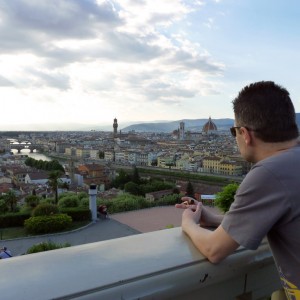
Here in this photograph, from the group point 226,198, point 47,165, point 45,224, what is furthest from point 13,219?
point 47,165

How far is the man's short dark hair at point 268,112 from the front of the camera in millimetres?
921

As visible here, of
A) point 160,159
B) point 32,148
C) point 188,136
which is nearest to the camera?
point 160,159

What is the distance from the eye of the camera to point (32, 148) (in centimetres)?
9444

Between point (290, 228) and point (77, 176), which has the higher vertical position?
point (290, 228)

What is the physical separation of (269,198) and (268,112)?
234 millimetres

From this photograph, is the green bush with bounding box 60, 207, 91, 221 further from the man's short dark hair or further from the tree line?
the tree line

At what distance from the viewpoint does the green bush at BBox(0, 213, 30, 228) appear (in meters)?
13.6

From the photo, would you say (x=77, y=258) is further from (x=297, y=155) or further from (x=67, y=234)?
(x=67, y=234)

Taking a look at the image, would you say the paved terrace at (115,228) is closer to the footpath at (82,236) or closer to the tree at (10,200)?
the footpath at (82,236)

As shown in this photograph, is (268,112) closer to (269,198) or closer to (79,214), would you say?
(269,198)

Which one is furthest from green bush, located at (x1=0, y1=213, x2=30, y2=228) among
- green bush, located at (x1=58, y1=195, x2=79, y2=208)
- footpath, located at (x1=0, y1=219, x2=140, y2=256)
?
green bush, located at (x1=58, y1=195, x2=79, y2=208)

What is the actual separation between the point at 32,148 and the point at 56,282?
98014mm

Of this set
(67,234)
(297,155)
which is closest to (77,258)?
(297,155)

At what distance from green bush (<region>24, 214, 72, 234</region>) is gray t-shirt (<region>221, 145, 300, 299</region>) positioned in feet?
40.5
